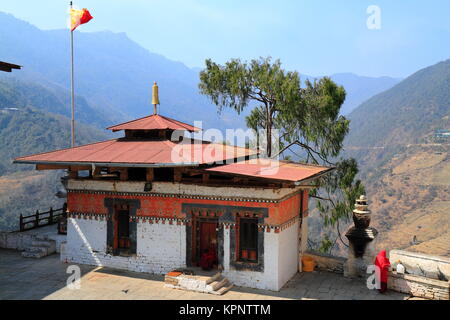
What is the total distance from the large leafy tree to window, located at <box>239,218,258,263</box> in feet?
32.2

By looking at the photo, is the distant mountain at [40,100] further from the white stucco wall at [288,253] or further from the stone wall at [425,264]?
the stone wall at [425,264]

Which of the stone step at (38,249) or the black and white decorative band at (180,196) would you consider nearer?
the black and white decorative band at (180,196)

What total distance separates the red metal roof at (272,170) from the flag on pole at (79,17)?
38.9 ft

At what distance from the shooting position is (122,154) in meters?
15.5

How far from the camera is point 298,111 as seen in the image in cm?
2448

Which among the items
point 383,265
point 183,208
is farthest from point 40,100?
point 383,265

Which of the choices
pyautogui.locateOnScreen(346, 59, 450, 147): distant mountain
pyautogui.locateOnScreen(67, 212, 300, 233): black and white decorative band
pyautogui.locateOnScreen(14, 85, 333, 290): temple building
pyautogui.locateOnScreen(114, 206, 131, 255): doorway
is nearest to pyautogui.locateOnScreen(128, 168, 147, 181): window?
pyautogui.locateOnScreen(14, 85, 333, 290): temple building

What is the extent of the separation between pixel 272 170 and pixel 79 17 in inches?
532

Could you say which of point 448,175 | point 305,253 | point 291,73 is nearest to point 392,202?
point 448,175

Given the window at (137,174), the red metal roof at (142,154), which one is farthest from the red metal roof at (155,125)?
the window at (137,174)

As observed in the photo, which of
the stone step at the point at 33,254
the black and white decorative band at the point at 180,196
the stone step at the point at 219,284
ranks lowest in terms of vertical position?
the stone step at the point at 219,284

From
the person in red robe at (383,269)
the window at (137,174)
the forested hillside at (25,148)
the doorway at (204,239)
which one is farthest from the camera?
the forested hillside at (25,148)

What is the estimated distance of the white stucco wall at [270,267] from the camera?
1395 centimetres

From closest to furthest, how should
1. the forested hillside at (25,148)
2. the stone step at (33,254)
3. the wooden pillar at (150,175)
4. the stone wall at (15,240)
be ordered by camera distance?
the wooden pillar at (150,175) < the stone step at (33,254) < the stone wall at (15,240) < the forested hillside at (25,148)
